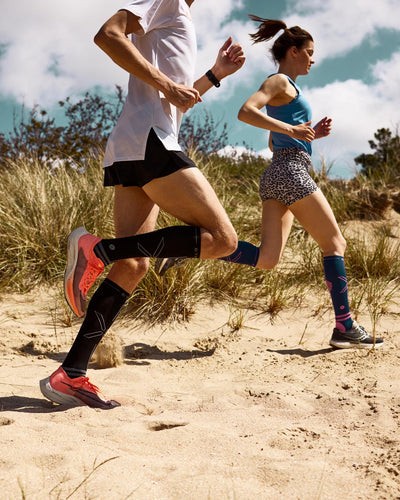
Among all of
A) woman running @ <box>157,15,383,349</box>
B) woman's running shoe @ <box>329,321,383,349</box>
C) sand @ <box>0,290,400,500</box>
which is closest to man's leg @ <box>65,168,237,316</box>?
sand @ <box>0,290,400,500</box>

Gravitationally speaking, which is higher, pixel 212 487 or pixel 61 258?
pixel 61 258

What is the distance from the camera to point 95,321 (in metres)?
2.27

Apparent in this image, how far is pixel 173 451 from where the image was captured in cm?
181

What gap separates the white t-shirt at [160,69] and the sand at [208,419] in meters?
1.15

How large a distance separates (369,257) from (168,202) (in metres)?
3.38

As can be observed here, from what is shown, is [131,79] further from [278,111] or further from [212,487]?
[212,487]

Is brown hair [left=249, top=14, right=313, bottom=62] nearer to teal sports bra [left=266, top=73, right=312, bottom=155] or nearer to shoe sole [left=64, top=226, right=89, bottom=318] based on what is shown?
teal sports bra [left=266, top=73, right=312, bottom=155]

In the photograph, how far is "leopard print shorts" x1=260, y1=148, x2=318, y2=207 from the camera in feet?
10.6

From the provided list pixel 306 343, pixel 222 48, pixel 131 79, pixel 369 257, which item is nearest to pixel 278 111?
pixel 222 48

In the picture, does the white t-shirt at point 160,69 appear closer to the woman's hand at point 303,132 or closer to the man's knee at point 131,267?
the man's knee at point 131,267

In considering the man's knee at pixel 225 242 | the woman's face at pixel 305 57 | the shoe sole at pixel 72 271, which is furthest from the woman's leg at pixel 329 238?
the shoe sole at pixel 72 271

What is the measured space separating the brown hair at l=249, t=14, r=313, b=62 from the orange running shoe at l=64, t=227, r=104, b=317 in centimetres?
214

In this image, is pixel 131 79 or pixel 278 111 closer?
pixel 131 79

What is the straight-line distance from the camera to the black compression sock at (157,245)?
2145mm
